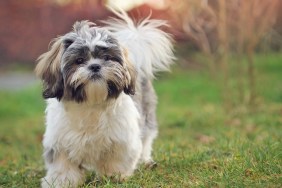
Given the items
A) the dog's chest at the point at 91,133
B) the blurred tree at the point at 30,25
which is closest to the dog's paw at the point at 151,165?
the dog's chest at the point at 91,133

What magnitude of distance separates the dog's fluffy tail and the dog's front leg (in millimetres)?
1191

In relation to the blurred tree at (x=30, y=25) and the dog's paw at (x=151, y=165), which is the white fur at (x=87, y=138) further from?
the blurred tree at (x=30, y=25)

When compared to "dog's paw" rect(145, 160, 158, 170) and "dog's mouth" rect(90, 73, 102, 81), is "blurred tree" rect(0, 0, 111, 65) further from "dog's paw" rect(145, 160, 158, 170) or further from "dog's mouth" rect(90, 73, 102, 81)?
"dog's mouth" rect(90, 73, 102, 81)

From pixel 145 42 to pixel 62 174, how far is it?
5.14ft

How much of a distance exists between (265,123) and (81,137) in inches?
170

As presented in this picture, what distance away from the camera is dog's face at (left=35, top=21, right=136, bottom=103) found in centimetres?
447

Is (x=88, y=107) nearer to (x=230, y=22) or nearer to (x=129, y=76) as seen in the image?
(x=129, y=76)

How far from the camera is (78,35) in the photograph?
15.3 ft

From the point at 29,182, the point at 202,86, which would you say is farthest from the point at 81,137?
the point at 202,86

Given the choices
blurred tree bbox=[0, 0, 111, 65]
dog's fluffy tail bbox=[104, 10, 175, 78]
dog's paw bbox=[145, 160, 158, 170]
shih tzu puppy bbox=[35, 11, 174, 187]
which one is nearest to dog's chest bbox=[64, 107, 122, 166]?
shih tzu puppy bbox=[35, 11, 174, 187]

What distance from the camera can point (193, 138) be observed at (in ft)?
26.1

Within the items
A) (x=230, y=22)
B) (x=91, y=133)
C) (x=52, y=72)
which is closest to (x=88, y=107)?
(x=91, y=133)

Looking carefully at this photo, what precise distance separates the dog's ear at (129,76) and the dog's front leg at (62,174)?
0.69 metres

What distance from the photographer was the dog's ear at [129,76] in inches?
187
